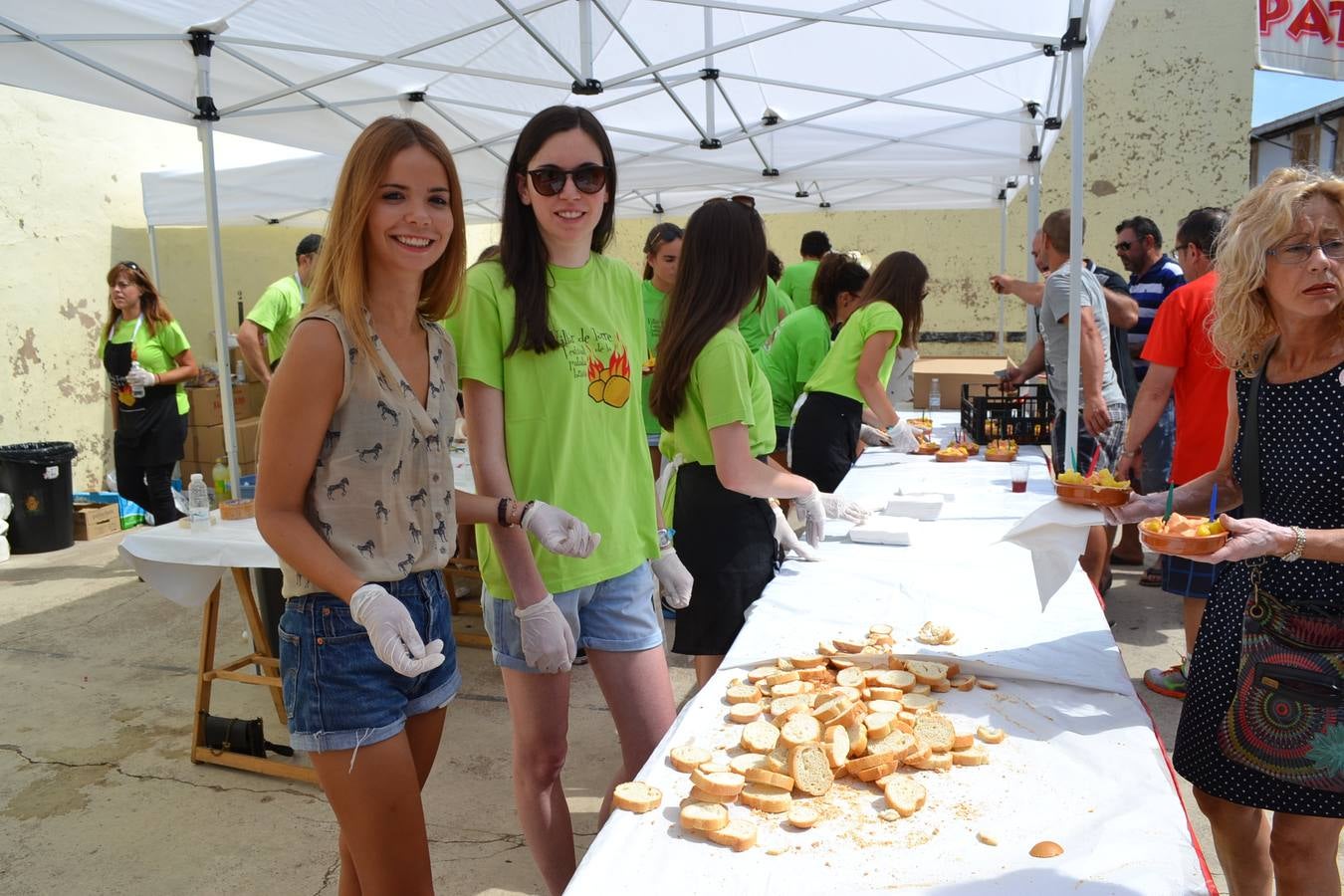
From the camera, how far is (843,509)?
3096mm

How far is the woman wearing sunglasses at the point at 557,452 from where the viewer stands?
73.5 inches

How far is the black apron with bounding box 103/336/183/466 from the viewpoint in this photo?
18.9ft

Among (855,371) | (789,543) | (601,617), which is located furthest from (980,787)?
(855,371)

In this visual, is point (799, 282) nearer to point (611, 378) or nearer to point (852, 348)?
point (852, 348)

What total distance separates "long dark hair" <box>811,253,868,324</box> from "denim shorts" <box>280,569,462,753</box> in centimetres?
384

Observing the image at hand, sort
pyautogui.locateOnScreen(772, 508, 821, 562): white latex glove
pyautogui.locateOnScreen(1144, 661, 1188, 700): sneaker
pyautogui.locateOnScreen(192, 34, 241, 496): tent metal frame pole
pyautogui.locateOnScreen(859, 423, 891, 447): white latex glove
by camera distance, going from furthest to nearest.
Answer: pyautogui.locateOnScreen(859, 423, 891, 447): white latex glove < pyautogui.locateOnScreen(192, 34, 241, 496): tent metal frame pole < pyautogui.locateOnScreen(1144, 661, 1188, 700): sneaker < pyautogui.locateOnScreen(772, 508, 821, 562): white latex glove

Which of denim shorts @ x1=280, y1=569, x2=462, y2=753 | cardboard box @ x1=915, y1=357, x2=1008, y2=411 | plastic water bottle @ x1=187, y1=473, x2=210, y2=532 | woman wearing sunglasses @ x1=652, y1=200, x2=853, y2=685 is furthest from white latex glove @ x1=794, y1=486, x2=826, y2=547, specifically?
cardboard box @ x1=915, y1=357, x2=1008, y2=411

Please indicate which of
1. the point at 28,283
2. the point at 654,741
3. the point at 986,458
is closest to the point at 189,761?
the point at 654,741

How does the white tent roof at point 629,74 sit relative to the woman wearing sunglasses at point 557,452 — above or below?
above

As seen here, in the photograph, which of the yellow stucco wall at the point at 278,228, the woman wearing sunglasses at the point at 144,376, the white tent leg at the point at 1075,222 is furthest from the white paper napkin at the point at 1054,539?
the yellow stucco wall at the point at 278,228

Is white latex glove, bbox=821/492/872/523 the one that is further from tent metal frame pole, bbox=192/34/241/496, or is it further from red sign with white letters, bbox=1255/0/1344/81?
red sign with white letters, bbox=1255/0/1344/81

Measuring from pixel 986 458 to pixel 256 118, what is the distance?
4.21 m

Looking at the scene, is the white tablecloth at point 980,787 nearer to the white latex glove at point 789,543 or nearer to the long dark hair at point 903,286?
the white latex glove at point 789,543

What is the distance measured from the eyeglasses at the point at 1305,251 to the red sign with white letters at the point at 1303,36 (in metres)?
4.71
